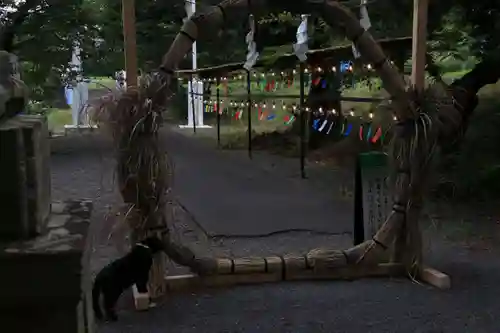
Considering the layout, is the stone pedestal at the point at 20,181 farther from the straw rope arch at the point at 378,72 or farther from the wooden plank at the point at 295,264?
the wooden plank at the point at 295,264

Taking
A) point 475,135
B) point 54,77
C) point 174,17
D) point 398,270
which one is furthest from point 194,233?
point 174,17

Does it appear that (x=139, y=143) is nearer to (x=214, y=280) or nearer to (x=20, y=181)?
(x=214, y=280)

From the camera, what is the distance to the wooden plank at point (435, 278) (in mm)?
4602

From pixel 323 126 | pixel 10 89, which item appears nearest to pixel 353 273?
pixel 10 89

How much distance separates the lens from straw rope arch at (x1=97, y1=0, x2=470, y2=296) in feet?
13.9

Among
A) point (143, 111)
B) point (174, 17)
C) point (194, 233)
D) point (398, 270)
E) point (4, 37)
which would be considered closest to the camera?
point (143, 111)

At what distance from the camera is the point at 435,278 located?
15.3 ft

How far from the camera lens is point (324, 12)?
4773 millimetres

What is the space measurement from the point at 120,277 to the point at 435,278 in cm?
215

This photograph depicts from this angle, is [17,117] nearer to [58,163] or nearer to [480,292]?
[480,292]

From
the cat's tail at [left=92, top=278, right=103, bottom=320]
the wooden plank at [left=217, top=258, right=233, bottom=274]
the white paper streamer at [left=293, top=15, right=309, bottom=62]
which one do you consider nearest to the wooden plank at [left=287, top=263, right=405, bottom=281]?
the wooden plank at [left=217, top=258, right=233, bottom=274]

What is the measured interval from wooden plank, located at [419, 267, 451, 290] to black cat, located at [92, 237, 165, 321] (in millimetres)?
1944

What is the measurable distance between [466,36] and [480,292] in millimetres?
5094

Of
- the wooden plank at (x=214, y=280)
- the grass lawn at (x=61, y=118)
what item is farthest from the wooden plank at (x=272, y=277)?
the grass lawn at (x=61, y=118)
